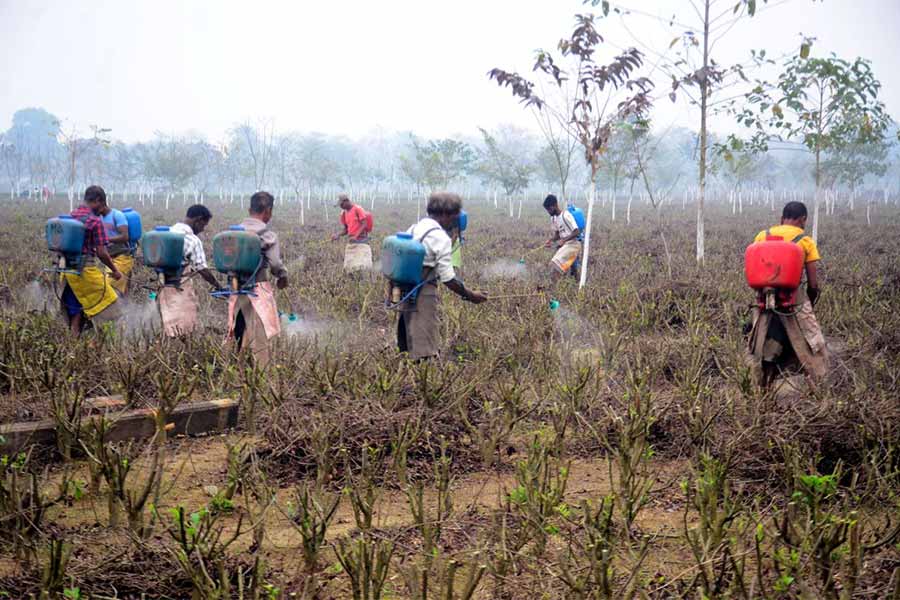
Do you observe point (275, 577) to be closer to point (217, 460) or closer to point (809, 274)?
point (217, 460)

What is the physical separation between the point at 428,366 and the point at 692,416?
57.2 inches

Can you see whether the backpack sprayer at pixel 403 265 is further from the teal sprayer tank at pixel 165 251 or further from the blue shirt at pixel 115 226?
the blue shirt at pixel 115 226

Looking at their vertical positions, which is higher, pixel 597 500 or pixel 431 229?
pixel 431 229

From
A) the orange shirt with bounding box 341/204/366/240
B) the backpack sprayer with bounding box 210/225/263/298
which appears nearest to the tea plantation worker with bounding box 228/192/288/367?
the backpack sprayer with bounding box 210/225/263/298

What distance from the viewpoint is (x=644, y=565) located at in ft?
7.91

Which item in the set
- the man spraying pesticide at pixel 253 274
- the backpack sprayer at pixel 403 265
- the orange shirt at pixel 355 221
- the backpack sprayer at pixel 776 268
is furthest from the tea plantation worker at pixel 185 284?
the orange shirt at pixel 355 221

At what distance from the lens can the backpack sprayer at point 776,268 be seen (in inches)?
166

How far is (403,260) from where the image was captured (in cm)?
397

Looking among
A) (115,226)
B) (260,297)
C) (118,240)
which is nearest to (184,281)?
(260,297)

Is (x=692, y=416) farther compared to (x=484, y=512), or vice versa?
(x=692, y=416)

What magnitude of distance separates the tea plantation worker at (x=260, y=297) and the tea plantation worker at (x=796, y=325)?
3.29 m

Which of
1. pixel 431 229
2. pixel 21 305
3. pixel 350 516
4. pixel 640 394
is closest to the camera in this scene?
pixel 350 516

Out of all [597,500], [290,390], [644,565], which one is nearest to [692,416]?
[597,500]

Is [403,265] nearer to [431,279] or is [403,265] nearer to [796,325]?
[431,279]
